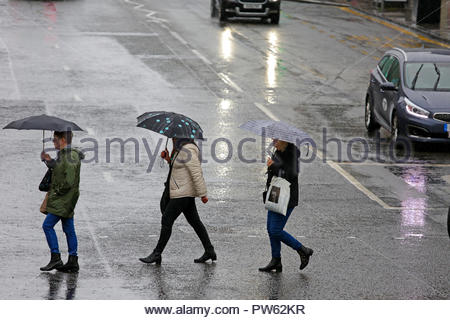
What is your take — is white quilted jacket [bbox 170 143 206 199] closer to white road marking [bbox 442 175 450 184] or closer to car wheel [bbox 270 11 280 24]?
white road marking [bbox 442 175 450 184]

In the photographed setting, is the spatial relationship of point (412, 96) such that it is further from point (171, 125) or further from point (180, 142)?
point (171, 125)

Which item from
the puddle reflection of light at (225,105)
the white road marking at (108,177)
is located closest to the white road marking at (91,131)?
the white road marking at (108,177)

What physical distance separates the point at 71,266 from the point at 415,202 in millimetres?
6314

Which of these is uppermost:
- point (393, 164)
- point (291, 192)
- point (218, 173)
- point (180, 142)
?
point (180, 142)

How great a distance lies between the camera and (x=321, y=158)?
60.4 feet

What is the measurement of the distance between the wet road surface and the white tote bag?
2.53 ft

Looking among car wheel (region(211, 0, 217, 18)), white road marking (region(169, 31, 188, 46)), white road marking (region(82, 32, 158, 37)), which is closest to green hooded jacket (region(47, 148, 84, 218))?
white road marking (region(169, 31, 188, 46))

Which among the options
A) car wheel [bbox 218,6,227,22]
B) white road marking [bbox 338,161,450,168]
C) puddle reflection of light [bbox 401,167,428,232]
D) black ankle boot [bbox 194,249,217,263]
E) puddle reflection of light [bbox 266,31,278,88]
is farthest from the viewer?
car wheel [bbox 218,6,227,22]

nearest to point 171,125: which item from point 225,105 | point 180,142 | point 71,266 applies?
point 180,142

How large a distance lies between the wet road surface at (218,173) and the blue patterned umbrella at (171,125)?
4.88ft

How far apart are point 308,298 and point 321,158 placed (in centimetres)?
844

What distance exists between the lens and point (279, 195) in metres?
10.8

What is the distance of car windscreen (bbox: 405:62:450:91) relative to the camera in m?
19.8
